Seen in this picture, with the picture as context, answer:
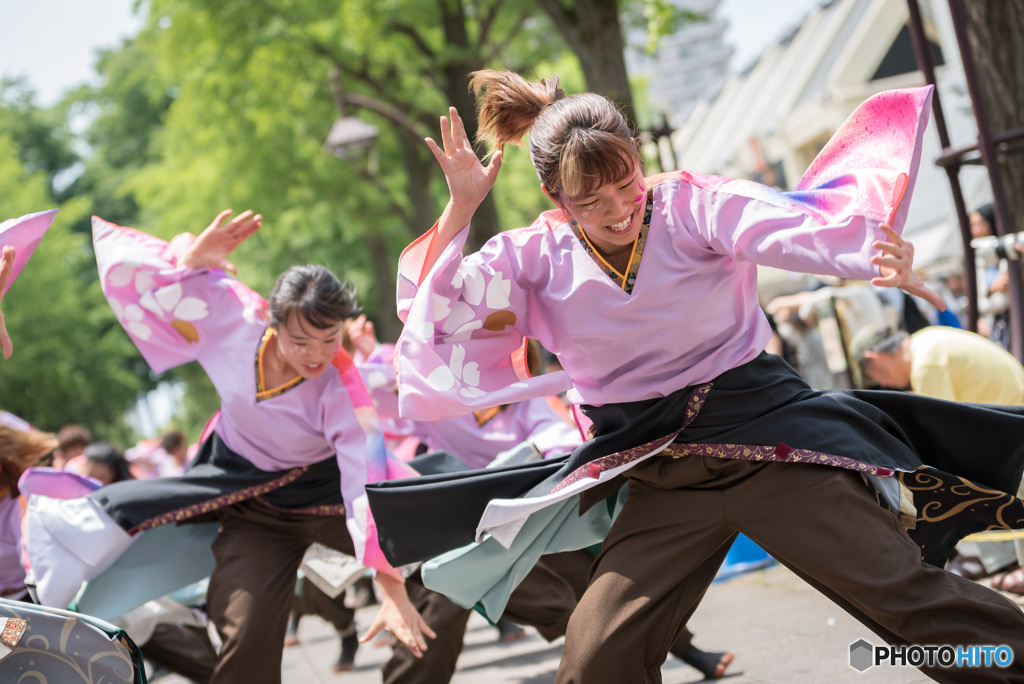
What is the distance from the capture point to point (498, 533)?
2832 mm

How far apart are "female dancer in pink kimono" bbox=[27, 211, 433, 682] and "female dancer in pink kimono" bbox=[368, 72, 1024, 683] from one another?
47.7 inches

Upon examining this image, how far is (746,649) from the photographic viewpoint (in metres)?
4.30

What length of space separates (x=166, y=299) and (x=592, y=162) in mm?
2333

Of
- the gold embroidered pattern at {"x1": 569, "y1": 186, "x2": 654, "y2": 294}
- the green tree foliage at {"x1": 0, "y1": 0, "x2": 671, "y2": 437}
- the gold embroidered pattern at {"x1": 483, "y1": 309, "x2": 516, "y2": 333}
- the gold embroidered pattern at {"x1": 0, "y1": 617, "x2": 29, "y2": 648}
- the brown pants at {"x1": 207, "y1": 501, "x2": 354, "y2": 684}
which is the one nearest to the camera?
the gold embroidered pattern at {"x1": 569, "y1": 186, "x2": 654, "y2": 294}

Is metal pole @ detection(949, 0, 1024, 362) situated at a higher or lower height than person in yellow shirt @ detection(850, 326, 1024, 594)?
higher

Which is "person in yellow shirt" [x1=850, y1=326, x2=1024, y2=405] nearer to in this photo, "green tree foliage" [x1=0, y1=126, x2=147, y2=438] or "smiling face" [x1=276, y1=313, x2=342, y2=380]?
"smiling face" [x1=276, y1=313, x2=342, y2=380]

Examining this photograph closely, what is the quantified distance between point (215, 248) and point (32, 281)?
60.0 feet

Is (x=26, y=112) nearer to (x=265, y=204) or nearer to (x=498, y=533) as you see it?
(x=265, y=204)

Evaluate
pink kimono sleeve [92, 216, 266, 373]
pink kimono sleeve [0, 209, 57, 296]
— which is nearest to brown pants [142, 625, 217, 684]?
pink kimono sleeve [92, 216, 266, 373]

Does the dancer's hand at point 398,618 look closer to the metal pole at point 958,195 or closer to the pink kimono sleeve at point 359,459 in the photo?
the pink kimono sleeve at point 359,459

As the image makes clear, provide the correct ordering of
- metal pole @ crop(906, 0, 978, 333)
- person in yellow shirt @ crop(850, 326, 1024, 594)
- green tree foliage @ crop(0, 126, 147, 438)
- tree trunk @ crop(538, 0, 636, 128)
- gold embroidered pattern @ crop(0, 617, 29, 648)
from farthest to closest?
green tree foliage @ crop(0, 126, 147, 438)
tree trunk @ crop(538, 0, 636, 128)
metal pole @ crop(906, 0, 978, 333)
person in yellow shirt @ crop(850, 326, 1024, 594)
gold embroidered pattern @ crop(0, 617, 29, 648)

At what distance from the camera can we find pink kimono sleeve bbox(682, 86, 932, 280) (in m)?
2.27

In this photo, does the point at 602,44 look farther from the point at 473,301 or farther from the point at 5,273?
the point at 473,301

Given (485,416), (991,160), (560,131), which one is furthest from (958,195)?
(560,131)
